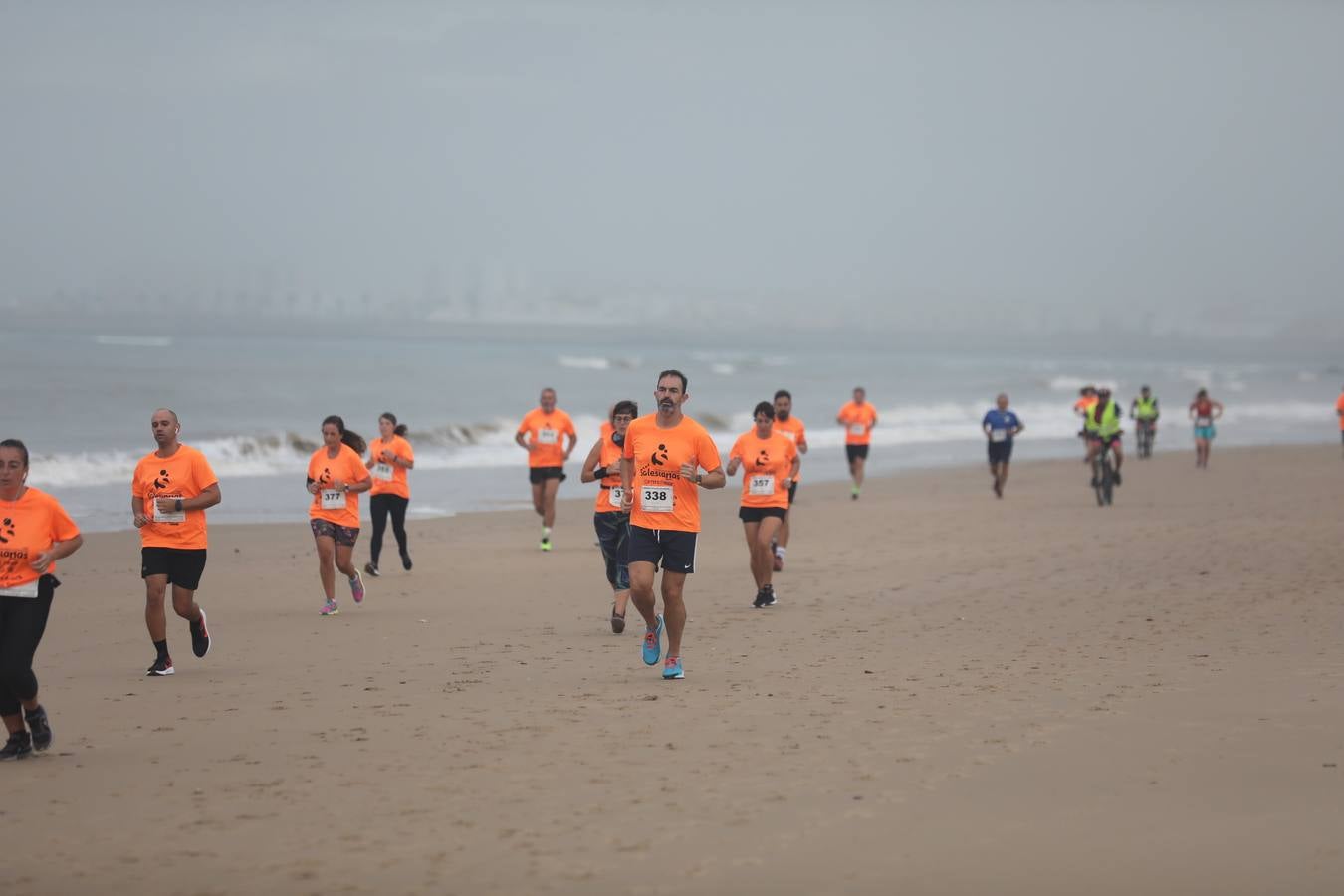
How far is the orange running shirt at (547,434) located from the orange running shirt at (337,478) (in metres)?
4.62

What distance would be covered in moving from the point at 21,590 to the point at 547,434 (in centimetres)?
988

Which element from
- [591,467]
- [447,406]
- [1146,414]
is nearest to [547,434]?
[591,467]

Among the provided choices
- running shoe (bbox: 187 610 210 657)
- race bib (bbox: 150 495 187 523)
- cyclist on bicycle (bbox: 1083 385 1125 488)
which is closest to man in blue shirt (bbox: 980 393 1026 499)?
cyclist on bicycle (bbox: 1083 385 1125 488)

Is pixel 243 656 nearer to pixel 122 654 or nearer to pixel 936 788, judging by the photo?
pixel 122 654

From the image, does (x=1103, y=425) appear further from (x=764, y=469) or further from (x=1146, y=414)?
(x=1146, y=414)

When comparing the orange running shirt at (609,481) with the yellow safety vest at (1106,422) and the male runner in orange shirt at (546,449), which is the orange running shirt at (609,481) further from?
the yellow safety vest at (1106,422)

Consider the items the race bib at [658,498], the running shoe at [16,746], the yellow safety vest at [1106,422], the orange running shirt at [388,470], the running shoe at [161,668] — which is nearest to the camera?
the running shoe at [16,746]

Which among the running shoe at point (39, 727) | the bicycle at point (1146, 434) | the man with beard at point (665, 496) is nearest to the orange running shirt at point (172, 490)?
the running shoe at point (39, 727)

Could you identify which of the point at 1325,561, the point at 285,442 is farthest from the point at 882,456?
the point at 1325,561

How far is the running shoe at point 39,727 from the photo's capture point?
6.98 m

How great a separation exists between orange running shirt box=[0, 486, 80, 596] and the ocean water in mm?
13453

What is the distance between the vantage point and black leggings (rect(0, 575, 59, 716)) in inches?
264

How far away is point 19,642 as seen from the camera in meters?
6.77

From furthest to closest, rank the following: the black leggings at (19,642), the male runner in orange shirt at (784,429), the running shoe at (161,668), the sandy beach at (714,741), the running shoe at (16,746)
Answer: the male runner in orange shirt at (784,429)
the running shoe at (161,668)
the running shoe at (16,746)
the black leggings at (19,642)
the sandy beach at (714,741)
